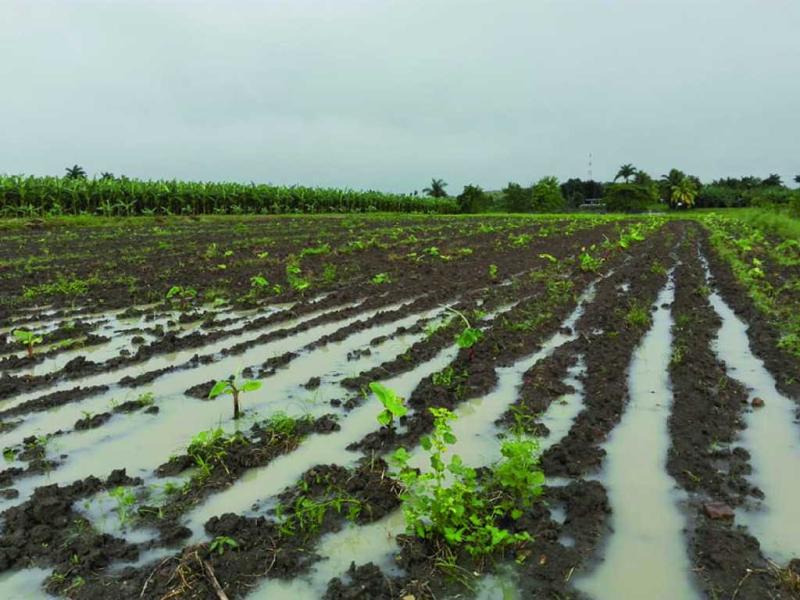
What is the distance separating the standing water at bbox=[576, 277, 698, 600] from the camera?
2.82 m

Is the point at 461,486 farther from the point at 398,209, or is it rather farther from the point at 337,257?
the point at 398,209

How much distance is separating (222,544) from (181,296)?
23.3ft

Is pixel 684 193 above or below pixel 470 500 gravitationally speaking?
above

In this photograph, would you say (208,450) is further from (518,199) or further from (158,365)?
(518,199)

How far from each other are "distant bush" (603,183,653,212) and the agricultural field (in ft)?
214

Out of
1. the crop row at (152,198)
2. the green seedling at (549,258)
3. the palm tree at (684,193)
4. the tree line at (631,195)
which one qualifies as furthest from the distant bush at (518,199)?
the green seedling at (549,258)

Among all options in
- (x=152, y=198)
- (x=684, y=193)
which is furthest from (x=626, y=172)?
(x=152, y=198)

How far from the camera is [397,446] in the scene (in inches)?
168

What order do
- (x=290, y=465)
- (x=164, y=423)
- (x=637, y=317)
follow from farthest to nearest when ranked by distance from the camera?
(x=637, y=317) < (x=164, y=423) < (x=290, y=465)

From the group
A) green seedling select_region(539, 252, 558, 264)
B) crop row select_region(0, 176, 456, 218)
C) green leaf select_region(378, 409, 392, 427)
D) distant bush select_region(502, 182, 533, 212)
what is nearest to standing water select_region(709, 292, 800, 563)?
green leaf select_region(378, 409, 392, 427)

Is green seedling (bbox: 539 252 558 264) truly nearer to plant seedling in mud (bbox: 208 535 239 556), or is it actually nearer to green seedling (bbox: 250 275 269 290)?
green seedling (bbox: 250 275 269 290)

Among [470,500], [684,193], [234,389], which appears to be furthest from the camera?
[684,193]

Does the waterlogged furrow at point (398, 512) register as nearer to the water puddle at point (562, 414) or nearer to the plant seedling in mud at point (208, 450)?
the water puddle at point (562, 414)

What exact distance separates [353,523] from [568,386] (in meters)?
2.82
